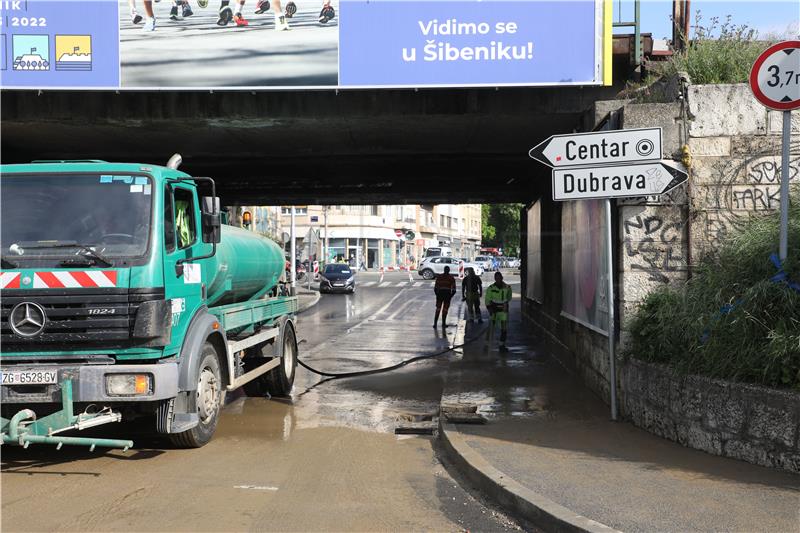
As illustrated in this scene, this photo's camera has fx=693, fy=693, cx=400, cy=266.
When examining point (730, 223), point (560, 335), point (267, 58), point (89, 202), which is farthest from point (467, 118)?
point (89, 202)

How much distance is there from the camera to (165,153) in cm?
1495

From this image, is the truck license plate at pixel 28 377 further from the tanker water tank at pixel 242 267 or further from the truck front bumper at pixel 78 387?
the tanker water tank at pixel 242 267

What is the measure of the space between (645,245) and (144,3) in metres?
8.65

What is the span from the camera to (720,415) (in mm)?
5832

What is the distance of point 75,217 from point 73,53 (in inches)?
240

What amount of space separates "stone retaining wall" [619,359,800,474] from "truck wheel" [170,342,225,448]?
4.30m

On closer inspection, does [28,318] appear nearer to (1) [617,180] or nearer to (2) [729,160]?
(1) [617,180]

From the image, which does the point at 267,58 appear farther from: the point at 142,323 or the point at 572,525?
the point at 572,525

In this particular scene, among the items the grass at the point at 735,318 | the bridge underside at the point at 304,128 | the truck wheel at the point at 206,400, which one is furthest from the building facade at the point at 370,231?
the grass at the point at 735,318

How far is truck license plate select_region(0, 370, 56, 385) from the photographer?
18.1 ft

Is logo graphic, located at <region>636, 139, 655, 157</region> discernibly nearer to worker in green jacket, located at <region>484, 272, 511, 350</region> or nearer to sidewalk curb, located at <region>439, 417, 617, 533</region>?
sidewalk curb, located at <region>439, 417, 617, 533</region>

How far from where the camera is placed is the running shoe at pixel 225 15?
435 inches

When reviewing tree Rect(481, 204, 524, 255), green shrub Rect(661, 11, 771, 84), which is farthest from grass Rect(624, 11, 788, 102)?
tree Rect(481, 204, 524, 255)

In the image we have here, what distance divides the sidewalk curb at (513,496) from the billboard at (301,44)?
6.30 meters
